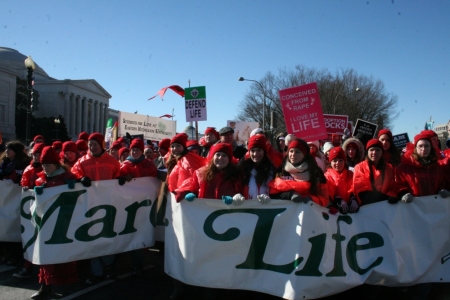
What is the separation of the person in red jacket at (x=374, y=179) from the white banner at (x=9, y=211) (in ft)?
15.3

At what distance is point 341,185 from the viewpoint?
493cm

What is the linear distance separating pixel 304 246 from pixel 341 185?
127 centimetres

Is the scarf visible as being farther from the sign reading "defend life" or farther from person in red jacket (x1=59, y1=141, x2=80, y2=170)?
the sign reading "defend life"

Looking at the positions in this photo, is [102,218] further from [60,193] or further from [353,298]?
[353,298]

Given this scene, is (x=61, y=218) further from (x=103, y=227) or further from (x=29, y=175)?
(x=29, y=175)

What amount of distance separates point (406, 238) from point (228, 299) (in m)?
2.06

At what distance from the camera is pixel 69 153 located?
632 cm

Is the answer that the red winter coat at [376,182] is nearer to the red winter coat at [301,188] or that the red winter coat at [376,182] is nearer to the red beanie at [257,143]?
the red winter coat at [301,188]

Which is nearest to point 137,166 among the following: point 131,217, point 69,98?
point 131,217

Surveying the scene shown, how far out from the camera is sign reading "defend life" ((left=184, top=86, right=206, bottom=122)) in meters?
10.1

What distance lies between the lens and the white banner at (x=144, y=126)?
45.7 feet

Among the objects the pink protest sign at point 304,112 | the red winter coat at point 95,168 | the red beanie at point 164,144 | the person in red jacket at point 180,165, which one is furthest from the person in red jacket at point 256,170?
the red beanie at point 164,144

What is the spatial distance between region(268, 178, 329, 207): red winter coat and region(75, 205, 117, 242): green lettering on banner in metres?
2.23

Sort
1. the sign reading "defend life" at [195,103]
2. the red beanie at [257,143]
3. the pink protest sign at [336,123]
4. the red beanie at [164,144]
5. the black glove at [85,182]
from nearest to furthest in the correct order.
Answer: the red beanie at [257,143], the black glove at [85,182], the red beanie at [164,144], the sign reading "defend life" at [195,103], the pink protest sign at [336,123]
